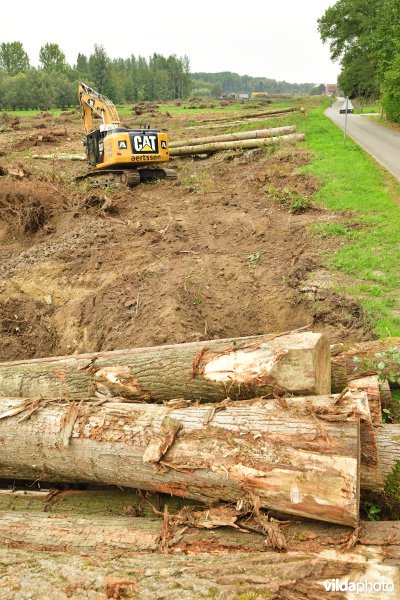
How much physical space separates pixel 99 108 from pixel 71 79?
8138 cm

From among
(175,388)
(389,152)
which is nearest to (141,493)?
(175,388)

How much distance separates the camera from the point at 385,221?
1009cm

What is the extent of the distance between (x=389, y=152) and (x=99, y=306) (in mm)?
16790

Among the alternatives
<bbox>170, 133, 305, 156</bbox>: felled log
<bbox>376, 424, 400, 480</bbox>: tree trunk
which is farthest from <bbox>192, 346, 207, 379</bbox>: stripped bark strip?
<bbox>170, 133, 305, 156</bbox>: felled log

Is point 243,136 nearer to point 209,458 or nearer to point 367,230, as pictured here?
point 367,230

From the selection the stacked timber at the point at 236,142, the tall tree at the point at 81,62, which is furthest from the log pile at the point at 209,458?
the tall tree at the point at 81,62

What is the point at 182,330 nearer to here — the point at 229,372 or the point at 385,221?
the point at 229,372

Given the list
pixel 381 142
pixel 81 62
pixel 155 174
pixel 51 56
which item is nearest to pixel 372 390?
pixel 155 174

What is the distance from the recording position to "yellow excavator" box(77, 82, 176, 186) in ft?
50.0

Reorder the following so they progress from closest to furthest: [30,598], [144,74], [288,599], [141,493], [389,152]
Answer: [288,599] < [30,598] < [141,493] < [389,152] < [144,74]

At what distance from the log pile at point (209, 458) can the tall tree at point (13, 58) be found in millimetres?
109572

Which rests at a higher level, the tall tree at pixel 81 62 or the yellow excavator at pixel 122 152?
the tall tree at pixel 81 62

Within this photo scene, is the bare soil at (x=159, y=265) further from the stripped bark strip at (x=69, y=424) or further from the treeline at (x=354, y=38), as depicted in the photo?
the treeline at (x=354, y=38)

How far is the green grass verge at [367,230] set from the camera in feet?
22.7
